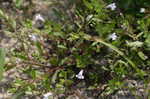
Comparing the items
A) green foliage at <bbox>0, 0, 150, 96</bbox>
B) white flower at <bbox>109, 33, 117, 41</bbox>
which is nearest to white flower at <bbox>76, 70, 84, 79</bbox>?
green foliage at <bbox>0, 0, 150, 96</bbox>

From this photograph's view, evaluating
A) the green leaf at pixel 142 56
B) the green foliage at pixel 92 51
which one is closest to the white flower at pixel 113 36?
the green foliage at pixel 92 51

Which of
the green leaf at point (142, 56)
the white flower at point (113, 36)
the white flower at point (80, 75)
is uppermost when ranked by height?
the white flower at point (113, 36)

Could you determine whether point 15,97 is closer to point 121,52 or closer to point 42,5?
point 121,52

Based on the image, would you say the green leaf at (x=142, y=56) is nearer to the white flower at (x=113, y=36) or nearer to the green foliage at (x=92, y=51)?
the green foliage at (x=92, y=51)

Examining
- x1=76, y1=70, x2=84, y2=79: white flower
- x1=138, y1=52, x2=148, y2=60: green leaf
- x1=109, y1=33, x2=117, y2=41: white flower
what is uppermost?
x1=109, y1=33, x2=117, y2=41: white flower

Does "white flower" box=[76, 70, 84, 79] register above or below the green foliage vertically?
below

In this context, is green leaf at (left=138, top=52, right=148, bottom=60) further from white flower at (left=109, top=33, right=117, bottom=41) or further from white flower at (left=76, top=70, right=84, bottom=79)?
white flower at (left=76, top=70, right=84, bottom=79)

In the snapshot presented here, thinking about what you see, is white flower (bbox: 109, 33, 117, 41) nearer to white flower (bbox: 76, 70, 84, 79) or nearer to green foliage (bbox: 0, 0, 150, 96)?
green foliage (bbox: 0, 0, 150, 96)

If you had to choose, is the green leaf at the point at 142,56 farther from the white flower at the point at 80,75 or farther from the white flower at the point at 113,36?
the white flower at the point at 80,75

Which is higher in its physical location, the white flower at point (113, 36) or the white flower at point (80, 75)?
the white flower at point (113, 36)

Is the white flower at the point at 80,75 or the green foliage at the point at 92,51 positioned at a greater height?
the green foliage at the point at 92,51

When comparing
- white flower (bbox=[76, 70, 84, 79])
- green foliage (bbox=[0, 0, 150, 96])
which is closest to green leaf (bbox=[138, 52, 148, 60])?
green foliage (bbox=[0, 0, 150, 96])
